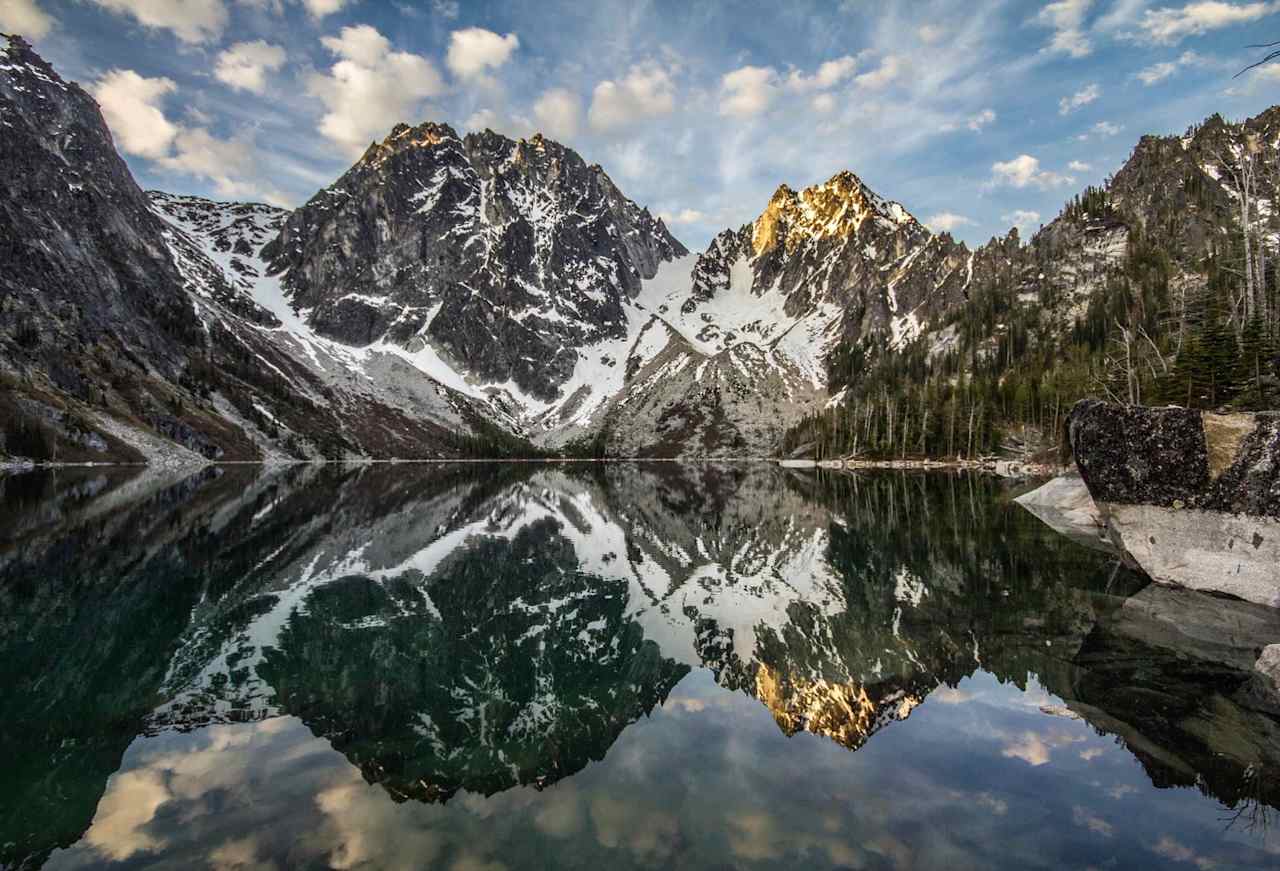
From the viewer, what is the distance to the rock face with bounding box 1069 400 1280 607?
17688 millimetres

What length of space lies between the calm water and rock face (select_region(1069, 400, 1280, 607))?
123cm

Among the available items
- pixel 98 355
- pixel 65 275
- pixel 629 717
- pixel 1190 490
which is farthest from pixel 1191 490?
pixel 65 275

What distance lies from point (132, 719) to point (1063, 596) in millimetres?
24007

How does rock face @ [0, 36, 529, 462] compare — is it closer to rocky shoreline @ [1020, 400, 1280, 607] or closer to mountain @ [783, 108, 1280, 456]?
rocky shoreline @ [1020, 400, 1280, 607]

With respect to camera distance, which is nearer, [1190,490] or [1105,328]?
[1190,490]

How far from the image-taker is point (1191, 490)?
752 inches

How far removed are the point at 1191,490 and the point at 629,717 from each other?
17.6 meters

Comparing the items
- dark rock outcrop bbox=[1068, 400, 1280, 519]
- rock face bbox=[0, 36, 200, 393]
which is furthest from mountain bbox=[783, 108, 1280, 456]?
rock face bbox=[0, 36, 200, 393]

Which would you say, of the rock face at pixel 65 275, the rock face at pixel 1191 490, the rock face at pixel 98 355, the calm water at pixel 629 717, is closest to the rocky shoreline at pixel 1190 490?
the rock face at pixel 1191 490

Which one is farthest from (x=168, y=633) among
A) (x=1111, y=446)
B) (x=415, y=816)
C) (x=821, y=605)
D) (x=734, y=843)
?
(x=1111, y=446)

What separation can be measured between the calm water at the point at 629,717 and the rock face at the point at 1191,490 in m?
1.23

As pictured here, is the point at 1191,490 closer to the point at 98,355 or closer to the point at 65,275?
the point at 98,355

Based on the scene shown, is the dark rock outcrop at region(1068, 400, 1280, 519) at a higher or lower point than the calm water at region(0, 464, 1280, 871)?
higher

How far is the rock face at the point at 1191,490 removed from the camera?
58.0ft
